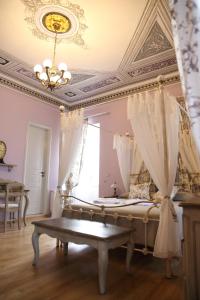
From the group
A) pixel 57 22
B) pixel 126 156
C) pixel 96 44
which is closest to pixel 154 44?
pixel 96 44

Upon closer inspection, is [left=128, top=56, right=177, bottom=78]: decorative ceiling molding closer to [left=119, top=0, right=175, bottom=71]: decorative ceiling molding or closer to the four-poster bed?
[left=119, top=0, right=175, bottom=71]: decorative ceiling molding

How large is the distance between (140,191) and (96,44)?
3131 millimetres

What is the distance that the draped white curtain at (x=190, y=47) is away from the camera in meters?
0.80

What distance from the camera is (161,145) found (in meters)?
2.79

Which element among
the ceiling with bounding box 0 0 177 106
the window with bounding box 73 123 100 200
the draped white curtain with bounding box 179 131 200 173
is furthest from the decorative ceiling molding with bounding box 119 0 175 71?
the window with bounding box 73 123 100 200

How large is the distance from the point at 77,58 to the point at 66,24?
105cm

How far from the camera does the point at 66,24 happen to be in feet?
12.4

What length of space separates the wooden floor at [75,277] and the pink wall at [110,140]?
9.11 ft

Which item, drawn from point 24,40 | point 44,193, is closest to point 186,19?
point 24,40

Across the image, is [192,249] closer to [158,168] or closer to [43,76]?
[158,168]

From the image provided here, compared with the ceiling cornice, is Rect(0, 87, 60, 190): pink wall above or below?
below

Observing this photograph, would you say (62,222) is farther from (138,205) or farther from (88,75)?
(88,75)

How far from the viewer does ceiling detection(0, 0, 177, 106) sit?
343cm

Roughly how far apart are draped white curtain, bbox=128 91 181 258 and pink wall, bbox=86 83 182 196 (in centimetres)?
287
